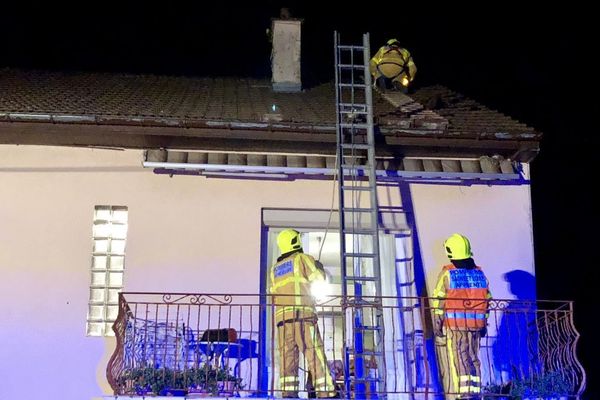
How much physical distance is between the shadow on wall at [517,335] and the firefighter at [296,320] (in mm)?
2655

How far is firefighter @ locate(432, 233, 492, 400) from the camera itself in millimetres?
8750

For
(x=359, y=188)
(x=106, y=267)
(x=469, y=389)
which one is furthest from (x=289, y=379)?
(x=106, y=267)

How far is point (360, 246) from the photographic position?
10891 millimetres

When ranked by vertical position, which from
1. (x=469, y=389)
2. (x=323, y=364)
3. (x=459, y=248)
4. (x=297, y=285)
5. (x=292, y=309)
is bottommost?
(x=469, y=389)

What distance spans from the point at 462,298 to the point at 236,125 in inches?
140

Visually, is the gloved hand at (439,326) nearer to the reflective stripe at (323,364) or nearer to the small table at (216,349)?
the reflective stripe at (323,364)

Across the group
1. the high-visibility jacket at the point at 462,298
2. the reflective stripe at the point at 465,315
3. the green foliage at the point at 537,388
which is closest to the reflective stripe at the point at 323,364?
the high-visibility jacket at the point at 462,298

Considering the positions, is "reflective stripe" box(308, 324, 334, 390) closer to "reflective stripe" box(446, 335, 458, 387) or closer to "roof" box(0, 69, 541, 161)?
"reflective stripe" box(446, 335, 458, 387)

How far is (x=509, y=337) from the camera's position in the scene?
1040cm

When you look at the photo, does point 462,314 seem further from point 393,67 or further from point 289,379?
point 393,67

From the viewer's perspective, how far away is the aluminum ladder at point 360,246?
9.17m

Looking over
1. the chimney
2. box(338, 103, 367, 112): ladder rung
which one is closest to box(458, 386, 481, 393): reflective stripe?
box(338, 103, 367, 112): ladder rung

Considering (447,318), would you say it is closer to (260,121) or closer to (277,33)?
(260,121)

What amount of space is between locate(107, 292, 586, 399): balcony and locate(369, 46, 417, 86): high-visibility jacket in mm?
4560
